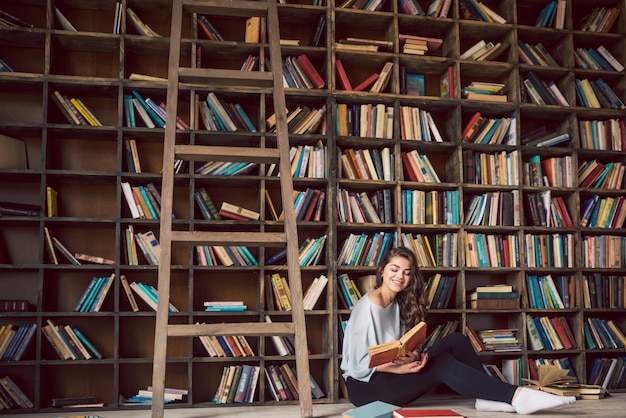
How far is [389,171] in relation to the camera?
4.03 meters

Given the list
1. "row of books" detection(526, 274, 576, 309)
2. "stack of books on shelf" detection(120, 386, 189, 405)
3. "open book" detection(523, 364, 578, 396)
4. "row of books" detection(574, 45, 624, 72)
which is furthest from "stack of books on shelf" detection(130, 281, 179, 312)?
"row of books" detection(574, 45, 624, 72)

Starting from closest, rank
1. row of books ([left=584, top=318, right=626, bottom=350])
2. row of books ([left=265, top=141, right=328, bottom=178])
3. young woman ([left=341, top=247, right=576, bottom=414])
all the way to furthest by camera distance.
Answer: young woman ([left=341, top=247, right=576, bottom=414]), row of books ([left=265, top=141, right=328, bottom=178]), row of books ([left=584, top=318, right=626, bottom=350])

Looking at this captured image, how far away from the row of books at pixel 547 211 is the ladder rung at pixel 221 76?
7.16ft

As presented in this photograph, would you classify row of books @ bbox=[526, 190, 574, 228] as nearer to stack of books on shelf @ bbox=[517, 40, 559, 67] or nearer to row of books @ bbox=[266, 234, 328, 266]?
stack of books on shelf @ bbox=[517, 40, 559, 67]

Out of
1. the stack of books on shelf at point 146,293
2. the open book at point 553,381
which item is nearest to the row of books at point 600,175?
the open book at point 553,381

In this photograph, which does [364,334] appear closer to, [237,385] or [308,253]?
[308,253]

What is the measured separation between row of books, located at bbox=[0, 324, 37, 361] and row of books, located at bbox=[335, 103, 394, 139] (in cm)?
215

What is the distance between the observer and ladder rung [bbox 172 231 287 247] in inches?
102

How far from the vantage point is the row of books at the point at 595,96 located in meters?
4.42

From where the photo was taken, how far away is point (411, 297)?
3.54m

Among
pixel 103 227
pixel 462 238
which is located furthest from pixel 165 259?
pixel 462 238

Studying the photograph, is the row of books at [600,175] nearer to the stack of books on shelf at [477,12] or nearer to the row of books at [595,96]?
the row of books at [595,96]

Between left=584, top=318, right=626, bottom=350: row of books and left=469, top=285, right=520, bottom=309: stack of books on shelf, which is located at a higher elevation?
left=469, top=285, right=520, bottom=309: stack of books on shelf

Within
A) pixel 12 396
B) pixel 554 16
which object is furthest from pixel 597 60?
pixel 12 396
